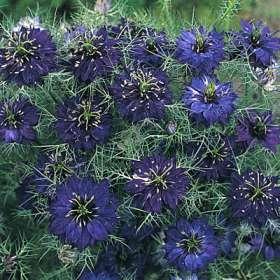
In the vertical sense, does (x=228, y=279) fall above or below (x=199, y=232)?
below

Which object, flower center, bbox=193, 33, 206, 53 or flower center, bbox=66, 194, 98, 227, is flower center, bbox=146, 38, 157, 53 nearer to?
flower center, bbox=193, 33, 206, 53

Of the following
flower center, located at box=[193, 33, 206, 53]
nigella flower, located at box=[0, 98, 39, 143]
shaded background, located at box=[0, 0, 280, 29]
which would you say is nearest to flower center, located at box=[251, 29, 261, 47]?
flower center, located at box=[193, 33, 206, 53]

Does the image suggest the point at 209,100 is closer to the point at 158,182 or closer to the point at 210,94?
the point at 210,94

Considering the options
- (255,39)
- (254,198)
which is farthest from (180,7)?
(254,198)

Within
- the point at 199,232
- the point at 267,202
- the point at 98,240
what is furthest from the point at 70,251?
the point at 267,202

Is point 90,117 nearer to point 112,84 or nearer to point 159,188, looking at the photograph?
point 112,84
